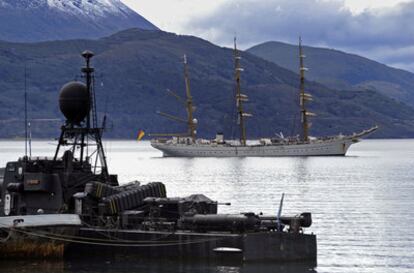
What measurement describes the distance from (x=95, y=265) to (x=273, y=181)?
282 feet

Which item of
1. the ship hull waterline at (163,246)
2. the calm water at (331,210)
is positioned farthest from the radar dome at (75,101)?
the calm water at (331,210)

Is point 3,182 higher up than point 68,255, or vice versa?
point 3,182

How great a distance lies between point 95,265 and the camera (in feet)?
145

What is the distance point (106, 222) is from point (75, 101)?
27.0 ft

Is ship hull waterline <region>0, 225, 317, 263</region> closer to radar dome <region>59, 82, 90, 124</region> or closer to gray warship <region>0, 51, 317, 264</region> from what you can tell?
gray warship <region>0, 51, 317, 264</region>

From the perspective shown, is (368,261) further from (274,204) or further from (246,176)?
(246,176)

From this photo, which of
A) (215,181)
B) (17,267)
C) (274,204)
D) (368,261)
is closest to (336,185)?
(215,181)

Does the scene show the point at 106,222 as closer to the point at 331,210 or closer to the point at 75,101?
the point at 75,101

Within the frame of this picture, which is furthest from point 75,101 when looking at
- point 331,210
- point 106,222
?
point 331,210

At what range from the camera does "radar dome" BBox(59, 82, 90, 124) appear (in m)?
49.5

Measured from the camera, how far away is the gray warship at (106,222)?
4247 cm

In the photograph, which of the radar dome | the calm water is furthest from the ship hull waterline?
the radar dome

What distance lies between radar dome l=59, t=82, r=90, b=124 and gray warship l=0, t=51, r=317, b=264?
0.06 metres

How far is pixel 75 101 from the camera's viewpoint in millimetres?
49500
